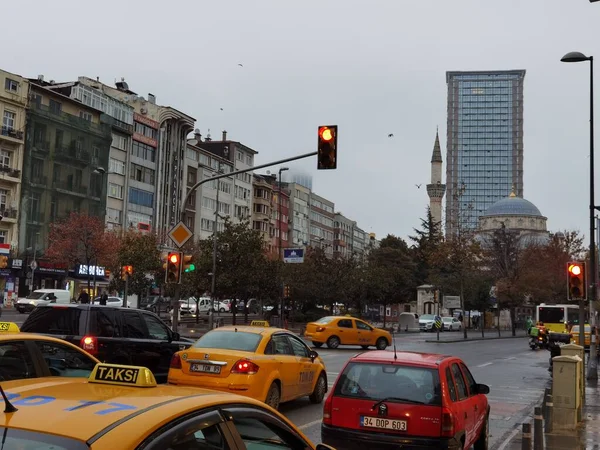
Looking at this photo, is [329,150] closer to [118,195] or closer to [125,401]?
[125,401]

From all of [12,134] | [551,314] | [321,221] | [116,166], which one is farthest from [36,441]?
[321,221]

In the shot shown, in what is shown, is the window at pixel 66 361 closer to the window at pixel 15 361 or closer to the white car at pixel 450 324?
Result: the window at pixel 15 361

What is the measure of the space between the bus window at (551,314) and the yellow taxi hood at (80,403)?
1959 inches

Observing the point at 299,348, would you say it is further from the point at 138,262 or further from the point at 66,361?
the point at 138,262

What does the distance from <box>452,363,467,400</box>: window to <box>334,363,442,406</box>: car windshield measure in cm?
66

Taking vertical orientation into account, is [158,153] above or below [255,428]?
above

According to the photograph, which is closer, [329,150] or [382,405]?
[382,405]

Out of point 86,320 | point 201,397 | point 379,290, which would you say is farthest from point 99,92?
point 201,397

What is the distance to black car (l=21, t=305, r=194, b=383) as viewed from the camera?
12.8 m

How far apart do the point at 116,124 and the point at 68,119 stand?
22.0 feet

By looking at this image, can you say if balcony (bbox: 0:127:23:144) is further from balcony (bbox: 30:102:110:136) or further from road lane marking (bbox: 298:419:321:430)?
road lane marking (bbox: 298:419:321:430)

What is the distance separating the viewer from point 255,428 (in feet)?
11.9

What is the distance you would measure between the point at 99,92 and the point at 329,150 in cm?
5665

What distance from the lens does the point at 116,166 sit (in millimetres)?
73000
